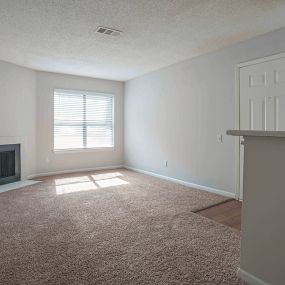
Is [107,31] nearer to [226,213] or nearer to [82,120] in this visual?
[226,213]

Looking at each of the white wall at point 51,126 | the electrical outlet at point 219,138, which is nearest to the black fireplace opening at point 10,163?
the white wall at point 51,126

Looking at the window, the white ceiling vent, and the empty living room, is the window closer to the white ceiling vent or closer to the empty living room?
the empty living room

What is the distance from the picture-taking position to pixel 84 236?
250cm

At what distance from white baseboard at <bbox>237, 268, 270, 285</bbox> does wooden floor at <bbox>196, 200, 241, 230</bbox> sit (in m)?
1.02

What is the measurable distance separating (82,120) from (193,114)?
10.0 ft

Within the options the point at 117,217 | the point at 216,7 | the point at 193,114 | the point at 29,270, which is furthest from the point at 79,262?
the point at 193,114

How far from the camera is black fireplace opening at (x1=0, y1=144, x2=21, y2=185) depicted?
4.72 metres

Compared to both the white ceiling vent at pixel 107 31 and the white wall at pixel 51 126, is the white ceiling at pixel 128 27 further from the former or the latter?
the white wall at pixel 51 126

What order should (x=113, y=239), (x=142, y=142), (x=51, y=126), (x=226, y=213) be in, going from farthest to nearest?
(x=142, y=142) → (x=51, y=126) → (x=226, y=213) → (x=113, y=239)

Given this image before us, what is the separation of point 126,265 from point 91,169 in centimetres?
457

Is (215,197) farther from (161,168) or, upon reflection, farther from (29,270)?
(29,270)

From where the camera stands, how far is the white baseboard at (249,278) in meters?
1.68

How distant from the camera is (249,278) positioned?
1744mm

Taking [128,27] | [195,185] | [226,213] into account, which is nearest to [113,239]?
[226,213]
